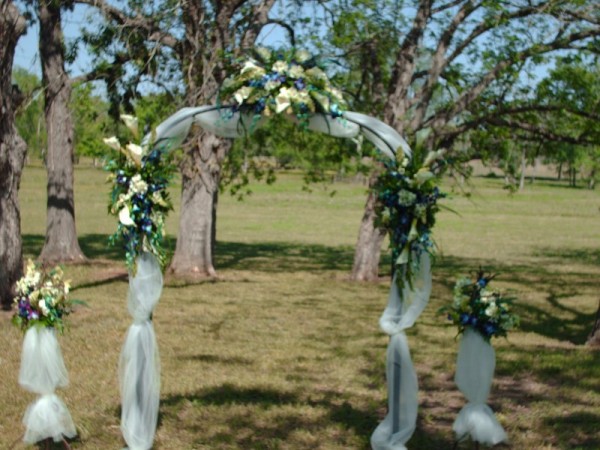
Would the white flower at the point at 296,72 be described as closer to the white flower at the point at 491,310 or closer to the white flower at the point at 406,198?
the white flower at the point at 406,198

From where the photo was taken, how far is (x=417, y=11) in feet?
57.1

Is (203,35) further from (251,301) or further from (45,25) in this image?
(251,301)

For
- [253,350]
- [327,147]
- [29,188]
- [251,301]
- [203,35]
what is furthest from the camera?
[29,188]

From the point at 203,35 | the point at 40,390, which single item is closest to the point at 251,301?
the point at 203,35

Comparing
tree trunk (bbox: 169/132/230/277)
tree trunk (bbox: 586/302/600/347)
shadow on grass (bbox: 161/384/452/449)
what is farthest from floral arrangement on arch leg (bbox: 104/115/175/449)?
tree trunk (bbox: 169/132/230/277)

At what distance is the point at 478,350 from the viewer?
6875 mm

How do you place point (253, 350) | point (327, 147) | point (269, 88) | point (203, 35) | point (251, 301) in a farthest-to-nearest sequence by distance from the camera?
point (327, 147)
point (203, 35)
point (251, 301)
point (253, 350)
point (269, 88)

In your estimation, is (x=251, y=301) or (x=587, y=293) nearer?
(x=251, y=301)

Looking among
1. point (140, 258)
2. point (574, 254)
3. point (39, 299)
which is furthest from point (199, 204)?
point (574, 254)

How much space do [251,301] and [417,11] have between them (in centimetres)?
728

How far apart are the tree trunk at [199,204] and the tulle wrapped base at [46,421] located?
33.3 feet

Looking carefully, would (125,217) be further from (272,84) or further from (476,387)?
(476,387)

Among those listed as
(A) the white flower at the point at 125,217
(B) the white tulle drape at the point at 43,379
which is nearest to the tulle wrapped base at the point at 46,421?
(B) the white tulle drape at the point at 43,379

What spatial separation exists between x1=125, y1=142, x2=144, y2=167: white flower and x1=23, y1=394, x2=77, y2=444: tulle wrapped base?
2217 mm
